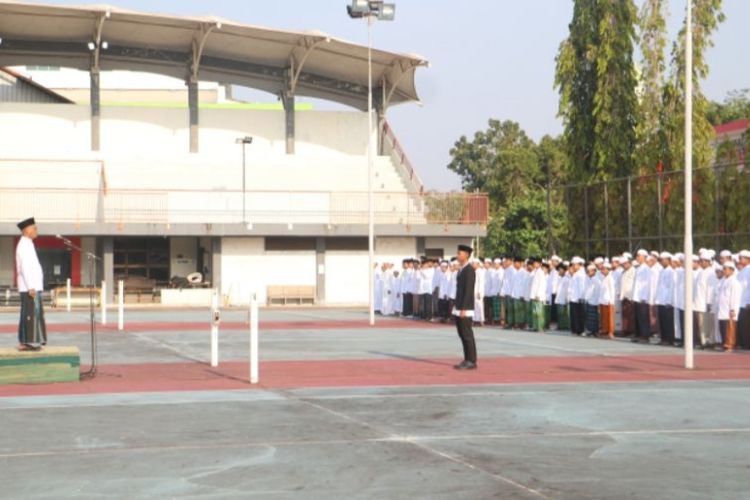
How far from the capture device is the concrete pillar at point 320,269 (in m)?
55.6

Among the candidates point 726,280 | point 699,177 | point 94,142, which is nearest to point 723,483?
point 726,280

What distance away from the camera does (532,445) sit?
10.7 meters

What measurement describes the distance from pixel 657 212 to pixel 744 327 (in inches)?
345

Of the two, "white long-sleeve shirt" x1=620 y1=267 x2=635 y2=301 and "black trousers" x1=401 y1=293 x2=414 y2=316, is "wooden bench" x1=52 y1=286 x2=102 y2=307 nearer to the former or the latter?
"black trousers" x1=401 y1=293 x2=414 y2=316

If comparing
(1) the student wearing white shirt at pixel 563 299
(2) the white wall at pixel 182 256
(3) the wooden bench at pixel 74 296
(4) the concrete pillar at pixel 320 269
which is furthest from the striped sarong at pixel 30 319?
(2) the white wall at pixel 182 256

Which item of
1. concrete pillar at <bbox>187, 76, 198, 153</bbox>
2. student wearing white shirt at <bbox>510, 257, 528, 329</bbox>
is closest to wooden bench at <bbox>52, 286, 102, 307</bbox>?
concrete pillar at <bbox>187, 76, 198, 153</bbox>

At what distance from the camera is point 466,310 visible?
60.8 feet

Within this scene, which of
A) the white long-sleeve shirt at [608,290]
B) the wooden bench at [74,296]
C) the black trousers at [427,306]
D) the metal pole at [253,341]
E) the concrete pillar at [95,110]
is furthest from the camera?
the concrete pillar at [95,110]

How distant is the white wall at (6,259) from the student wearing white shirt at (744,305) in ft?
122

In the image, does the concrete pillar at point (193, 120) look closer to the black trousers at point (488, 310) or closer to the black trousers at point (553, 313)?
the black trousers at point (488, 310)

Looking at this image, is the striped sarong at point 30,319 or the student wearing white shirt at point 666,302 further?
the student wearing white shirt at point 666,302

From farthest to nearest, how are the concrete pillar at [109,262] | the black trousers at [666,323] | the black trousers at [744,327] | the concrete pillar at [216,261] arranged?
the concrete pillar at [216,261], the concrete pillar at [109,262], the black trousers at [666,323], the black trousers at [744,327]

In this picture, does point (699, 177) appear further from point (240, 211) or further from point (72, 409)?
point (240, 211)

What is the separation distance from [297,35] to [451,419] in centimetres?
4496
